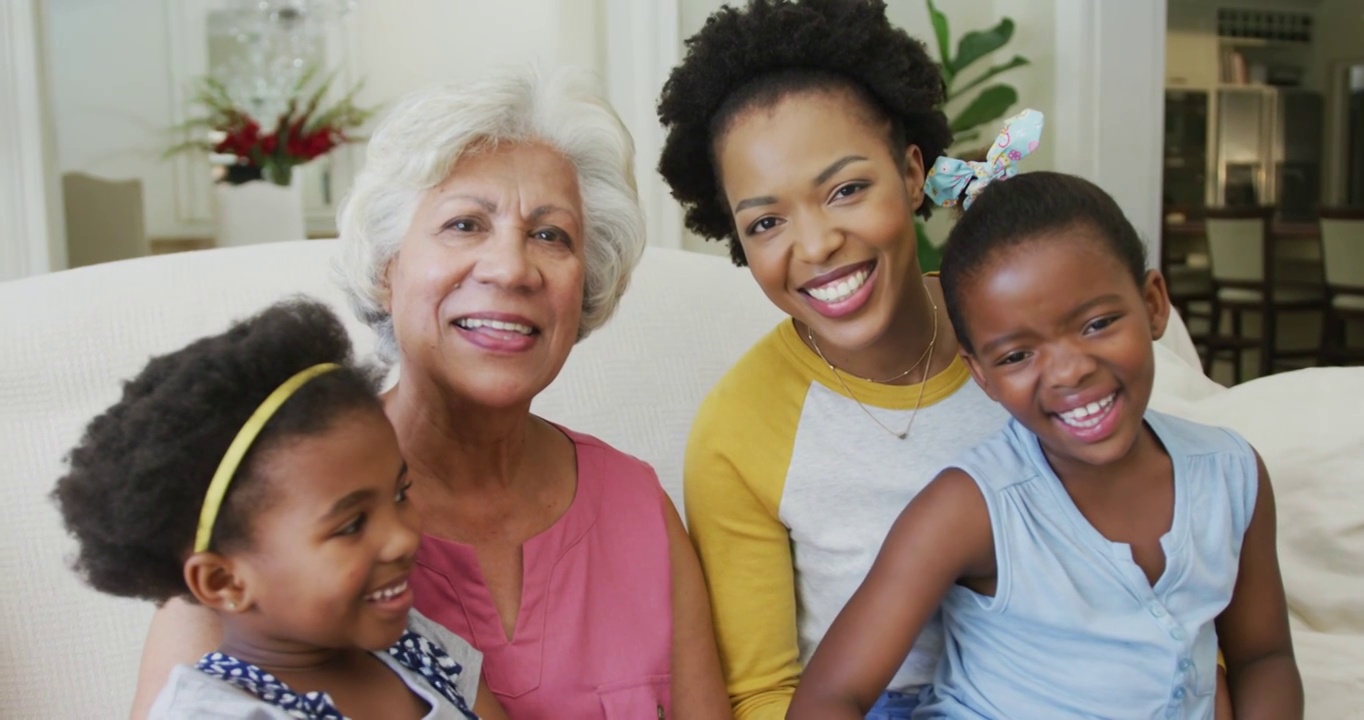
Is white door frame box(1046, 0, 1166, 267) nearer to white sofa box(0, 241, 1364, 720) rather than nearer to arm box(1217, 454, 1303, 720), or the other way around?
white sofa box(0, 241, 1364, 720)

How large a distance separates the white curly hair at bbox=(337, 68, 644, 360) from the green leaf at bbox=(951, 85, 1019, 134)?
271 centimetres

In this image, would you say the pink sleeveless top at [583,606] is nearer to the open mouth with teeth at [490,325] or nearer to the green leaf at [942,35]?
the open mouth with teeth at [490,325]

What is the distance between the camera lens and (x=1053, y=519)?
53.0 inches

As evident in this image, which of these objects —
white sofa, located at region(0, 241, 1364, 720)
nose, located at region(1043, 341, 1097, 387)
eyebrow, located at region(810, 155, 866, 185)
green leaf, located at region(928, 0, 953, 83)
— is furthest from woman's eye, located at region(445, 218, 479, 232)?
green leaf, located at region(928, 0, 953, 83)

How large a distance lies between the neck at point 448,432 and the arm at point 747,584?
10.2 inches

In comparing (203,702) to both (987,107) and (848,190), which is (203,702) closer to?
(848,190)

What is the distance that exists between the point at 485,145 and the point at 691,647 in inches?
25.5

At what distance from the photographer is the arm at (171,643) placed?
3.74 feet

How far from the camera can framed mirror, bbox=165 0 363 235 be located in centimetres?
652

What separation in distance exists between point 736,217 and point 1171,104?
379 inches

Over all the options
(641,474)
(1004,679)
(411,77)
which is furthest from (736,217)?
(411,77)

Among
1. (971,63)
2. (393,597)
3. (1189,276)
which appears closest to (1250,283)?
(1189,276)

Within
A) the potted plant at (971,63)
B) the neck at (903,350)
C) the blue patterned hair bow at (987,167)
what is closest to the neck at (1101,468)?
the neck at (903,350)

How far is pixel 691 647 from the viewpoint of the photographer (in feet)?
4.99
